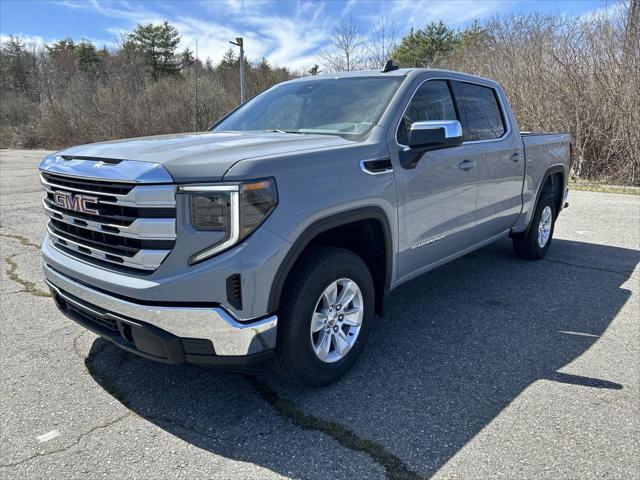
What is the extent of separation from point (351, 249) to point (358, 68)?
18.9m

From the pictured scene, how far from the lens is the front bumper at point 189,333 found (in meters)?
2.35

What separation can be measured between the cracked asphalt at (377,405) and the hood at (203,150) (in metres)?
1.37

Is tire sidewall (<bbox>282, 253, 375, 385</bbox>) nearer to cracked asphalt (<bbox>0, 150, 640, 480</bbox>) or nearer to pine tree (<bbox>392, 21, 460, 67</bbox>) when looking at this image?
cracked asphalt (<bbox>0, 150, 640, 480</bbox>)

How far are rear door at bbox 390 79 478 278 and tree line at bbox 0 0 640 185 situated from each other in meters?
10.9

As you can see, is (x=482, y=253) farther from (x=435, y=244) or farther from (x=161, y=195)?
(x=161, y=195)

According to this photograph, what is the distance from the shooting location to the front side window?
339cm

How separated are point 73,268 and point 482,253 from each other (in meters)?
4.91

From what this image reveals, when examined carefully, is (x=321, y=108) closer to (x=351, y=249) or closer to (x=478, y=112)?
(x=351, y=249)

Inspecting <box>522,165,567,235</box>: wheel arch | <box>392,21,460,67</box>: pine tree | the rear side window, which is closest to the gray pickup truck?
the rear side window

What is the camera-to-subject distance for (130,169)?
2.39 metres

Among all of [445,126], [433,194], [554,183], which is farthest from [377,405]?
[554,183]

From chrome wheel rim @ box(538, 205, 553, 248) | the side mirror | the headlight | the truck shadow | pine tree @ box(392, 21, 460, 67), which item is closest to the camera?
the headlight

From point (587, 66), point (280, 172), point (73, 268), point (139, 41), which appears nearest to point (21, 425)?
point (73, 268)

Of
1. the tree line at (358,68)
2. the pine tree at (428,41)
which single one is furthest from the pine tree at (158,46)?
the pine tree at (428,41)
